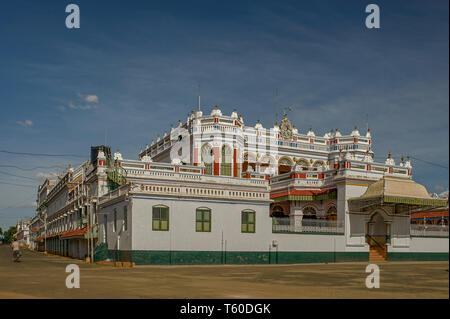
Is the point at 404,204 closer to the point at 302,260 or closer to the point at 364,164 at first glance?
the point at 364,164

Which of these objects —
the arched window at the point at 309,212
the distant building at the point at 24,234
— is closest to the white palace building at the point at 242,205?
the arched window at the point at 309,212

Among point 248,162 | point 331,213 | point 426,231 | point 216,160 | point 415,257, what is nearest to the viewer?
point 415,257

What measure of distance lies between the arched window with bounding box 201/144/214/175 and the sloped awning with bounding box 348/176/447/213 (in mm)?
14455

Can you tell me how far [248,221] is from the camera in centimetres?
3416

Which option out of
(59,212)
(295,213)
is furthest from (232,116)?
(59,212)

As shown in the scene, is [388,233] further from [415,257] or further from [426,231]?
[426,231]

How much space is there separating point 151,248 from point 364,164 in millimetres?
18727

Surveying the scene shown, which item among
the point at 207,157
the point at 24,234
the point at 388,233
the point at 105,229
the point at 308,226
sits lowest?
the point at 24,234

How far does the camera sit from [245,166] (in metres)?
51.1

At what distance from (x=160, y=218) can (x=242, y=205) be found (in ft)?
19.2

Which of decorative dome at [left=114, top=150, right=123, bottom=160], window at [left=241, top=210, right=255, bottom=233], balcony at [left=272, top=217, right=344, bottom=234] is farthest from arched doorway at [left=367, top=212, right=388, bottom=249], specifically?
decorative dome at [left=114, top=150, right=123, bottom=160]

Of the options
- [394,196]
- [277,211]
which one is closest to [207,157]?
[277,211]

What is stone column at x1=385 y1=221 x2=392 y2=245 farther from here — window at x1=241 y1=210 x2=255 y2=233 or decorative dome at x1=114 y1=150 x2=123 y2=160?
decorative dome at x1=114 y1=150 x2=123 y2=160

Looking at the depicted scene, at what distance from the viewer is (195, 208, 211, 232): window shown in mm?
32422
